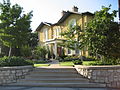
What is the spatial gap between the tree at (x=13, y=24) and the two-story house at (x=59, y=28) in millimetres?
8132

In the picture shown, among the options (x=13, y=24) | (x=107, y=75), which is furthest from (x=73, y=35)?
(x=13, y=24)

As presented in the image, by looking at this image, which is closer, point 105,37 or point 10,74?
point 10,74

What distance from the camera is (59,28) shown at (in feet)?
90.0

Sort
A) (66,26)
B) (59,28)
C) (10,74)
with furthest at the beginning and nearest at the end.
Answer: (59,28)
(66,26)
(10,74)

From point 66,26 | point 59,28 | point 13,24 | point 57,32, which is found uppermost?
point 59,28

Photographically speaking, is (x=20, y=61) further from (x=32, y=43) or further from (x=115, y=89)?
(x=32, y=43)

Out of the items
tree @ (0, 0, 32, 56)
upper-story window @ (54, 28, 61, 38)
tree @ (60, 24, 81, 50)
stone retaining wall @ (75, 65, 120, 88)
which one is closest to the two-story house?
upper-story window @ (54, 28, 61, 38)

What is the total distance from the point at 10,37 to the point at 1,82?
16.4ft

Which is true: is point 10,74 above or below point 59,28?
below

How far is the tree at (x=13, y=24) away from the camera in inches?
525

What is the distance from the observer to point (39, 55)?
22125mm

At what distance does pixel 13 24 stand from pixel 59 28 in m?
14.1

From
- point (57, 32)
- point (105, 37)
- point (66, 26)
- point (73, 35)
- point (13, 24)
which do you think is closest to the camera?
point (105, 37)

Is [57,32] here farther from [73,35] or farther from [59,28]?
[73,35]
